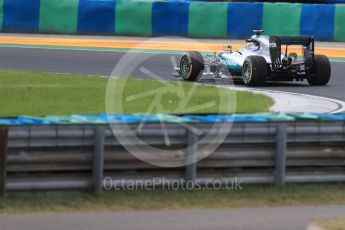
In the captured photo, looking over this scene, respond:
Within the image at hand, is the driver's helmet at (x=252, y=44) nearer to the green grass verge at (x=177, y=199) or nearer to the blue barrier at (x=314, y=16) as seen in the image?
the blue barrier at (x=314, y=16)

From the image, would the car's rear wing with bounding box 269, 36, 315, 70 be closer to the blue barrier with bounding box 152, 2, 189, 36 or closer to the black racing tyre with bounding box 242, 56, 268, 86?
the black racing tyre with bounding box 242, 56, 268, 86

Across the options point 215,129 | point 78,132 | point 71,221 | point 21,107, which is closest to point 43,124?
point 78,132

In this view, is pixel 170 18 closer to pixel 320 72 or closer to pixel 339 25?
pixel 339 25

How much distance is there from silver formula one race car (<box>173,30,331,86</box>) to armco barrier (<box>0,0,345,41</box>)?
9917 millimetres

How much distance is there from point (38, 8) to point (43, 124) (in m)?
23.0

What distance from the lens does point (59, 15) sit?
30172mm

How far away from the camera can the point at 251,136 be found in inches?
330

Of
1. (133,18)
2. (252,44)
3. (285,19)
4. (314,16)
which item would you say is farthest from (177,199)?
(133,18)

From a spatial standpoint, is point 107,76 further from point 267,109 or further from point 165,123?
point 165,123

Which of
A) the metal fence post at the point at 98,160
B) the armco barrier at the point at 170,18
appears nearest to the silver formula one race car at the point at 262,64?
the armco barrier at the point at 170,18

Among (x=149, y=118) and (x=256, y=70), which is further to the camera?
(x=256, y=70)

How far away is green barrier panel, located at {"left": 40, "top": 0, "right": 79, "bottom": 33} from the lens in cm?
3005

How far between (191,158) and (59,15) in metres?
22.7

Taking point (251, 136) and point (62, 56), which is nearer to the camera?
point (251, 136)
